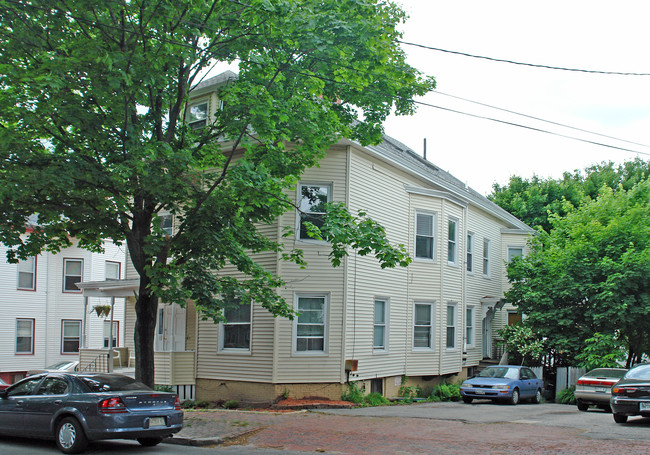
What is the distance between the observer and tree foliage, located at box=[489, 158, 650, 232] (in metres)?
41.8

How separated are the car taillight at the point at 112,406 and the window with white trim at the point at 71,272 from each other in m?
25.5

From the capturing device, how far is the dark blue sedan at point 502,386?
69.5 feet

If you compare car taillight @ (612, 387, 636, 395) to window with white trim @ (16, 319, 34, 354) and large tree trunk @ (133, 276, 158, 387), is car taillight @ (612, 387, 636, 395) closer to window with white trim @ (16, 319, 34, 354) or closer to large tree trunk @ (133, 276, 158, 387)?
large tree trunk @ (133, 276, 158, 387)

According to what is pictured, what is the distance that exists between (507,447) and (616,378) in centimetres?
1061

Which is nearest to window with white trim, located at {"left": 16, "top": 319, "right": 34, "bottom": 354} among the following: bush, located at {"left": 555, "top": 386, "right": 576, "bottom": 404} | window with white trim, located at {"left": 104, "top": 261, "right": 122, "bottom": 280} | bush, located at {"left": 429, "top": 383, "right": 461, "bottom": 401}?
window with white trim, located at {"left": 104, "top": 261, "right": 122, "bottom": 280}

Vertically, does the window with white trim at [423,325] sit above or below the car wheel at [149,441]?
above

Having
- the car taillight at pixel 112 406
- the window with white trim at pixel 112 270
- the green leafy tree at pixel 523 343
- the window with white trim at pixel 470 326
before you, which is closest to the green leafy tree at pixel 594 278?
the green leafy tree at pixel 523 343

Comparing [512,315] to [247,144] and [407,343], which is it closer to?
[407,343]

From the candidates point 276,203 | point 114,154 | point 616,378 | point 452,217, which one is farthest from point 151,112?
point 616,378

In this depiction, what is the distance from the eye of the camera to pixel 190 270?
13.1 meters

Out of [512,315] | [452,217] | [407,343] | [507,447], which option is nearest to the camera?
[507,447]

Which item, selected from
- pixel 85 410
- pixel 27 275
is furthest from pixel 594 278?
pixel 27 275

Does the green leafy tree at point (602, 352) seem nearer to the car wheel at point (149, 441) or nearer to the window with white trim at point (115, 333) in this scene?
the car wheel at point (149, 441)

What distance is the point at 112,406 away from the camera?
10.4m
